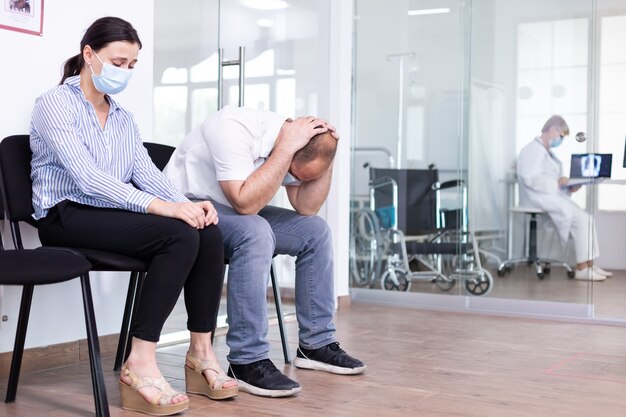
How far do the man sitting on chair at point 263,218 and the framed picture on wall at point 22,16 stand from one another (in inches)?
24.3

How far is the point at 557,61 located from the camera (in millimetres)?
4211

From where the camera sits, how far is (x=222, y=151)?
2.44 meters

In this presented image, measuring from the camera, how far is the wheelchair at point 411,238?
4.49 m

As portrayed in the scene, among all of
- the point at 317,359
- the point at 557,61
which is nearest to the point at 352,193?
the point at 557,61

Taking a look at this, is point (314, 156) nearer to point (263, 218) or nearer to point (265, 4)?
point (263, 218)

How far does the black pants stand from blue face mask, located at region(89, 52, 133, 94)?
34 cm

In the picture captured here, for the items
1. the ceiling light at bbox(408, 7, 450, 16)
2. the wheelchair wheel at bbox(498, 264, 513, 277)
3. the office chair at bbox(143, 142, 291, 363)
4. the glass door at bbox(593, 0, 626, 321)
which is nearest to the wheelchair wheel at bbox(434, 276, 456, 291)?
the wheelchair wheel at bbox(498, 264, 513, 277)

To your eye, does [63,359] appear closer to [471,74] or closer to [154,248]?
[154,248]

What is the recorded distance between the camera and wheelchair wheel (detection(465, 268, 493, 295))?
4.41m

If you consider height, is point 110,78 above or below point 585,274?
above

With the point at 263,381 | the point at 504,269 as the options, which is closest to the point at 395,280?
the point at 504,269

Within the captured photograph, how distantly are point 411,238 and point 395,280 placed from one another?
0.25 meters

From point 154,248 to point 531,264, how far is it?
2.57 meters

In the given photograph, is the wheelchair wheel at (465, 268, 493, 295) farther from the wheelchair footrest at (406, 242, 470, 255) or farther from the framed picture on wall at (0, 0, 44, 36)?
the framed picture on wall at (0, 0, 44, 36)
